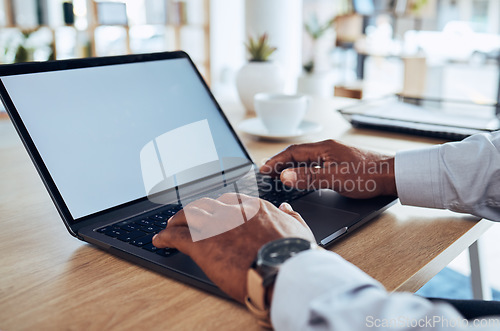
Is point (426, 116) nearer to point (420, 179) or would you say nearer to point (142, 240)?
point (420, 179)

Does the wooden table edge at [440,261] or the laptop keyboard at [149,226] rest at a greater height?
the laptop keyboard at [149,226]

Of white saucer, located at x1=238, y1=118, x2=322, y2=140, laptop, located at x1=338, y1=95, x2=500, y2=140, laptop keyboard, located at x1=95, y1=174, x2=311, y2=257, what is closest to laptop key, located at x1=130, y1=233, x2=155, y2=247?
laptop keyboard, located at x1=95, y1=174, x2=311, y2=257

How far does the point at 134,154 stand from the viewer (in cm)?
71

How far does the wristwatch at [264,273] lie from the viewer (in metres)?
0.42

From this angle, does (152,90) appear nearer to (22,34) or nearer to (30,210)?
(30,210)

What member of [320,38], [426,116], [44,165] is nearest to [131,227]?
[44,165]

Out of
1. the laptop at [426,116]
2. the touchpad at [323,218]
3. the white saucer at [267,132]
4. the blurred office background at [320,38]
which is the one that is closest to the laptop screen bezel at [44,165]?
the touchpad at [323,218]

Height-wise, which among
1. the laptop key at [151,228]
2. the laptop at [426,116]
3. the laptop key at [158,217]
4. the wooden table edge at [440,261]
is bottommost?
the wooden table edge at [440,261]

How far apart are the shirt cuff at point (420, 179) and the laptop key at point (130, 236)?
0.40 meters

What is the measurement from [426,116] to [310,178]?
2.10 ft

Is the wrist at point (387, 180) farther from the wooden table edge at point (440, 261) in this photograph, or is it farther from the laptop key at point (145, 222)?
the laptop key at point (145, 222)

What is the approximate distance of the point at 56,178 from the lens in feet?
2.01

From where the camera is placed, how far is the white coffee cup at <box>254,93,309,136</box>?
1.12 meters

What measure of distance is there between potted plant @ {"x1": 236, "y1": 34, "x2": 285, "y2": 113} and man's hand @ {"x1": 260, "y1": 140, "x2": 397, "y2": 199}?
690mm
